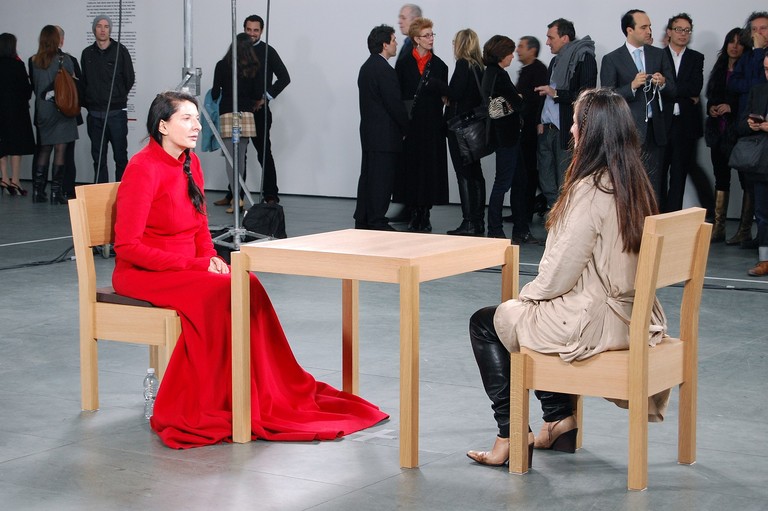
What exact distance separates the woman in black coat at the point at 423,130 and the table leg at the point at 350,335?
16.2 ft

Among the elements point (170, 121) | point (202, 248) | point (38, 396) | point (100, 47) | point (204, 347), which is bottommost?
point (38, 396)

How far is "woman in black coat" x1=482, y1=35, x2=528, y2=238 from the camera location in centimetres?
814

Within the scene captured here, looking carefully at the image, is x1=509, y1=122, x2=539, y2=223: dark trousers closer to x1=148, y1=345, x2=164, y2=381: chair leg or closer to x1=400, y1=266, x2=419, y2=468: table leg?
x1=148, y1=345, x2=164, y2=381: chair leg

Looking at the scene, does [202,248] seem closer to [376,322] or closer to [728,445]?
[376,322]

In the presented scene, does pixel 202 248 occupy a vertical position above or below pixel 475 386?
above

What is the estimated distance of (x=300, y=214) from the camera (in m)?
10.3

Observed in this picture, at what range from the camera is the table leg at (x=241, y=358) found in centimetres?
370

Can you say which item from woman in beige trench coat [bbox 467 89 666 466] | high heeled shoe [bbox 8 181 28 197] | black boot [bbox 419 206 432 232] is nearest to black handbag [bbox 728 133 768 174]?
black boot [bbox 419 206 432 232]

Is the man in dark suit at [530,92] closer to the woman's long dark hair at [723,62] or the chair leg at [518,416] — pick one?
the woman's long dark hair at [723,62]

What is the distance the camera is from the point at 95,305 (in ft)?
13.4

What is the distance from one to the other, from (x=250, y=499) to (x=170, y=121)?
4.91ft

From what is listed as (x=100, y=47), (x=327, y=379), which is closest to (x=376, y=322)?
(x=327, y=379)

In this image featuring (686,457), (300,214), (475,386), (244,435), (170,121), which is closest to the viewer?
(686,457)

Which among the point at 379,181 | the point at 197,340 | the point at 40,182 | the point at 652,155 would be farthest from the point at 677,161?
the point at 197,340
